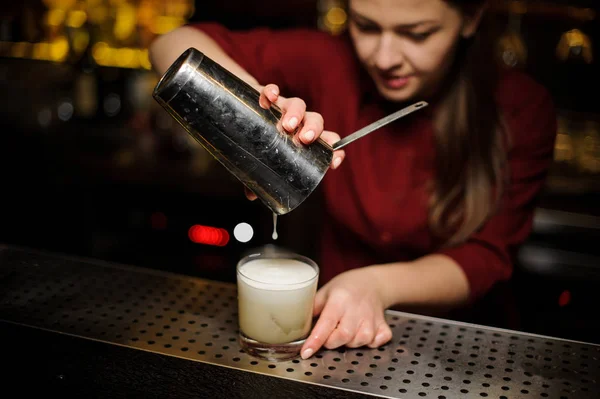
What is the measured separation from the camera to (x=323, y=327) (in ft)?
3.94

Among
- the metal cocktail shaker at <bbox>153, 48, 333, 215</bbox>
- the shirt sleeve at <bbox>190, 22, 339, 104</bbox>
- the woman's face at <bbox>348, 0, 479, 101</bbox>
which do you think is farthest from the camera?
the shirt sleeve at <bbox>190, 22, 339, 104</bbox>

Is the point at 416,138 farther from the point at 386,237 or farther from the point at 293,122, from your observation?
the point at 293,122

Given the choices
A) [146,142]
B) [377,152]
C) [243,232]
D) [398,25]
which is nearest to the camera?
[398,25]

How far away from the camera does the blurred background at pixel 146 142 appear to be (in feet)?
10.2

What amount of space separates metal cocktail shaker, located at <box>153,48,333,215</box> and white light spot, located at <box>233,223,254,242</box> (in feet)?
6.85

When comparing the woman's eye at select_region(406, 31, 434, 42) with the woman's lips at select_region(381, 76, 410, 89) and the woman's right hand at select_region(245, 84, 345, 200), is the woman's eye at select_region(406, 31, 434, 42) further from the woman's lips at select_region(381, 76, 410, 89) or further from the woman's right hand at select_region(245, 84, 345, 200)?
the woman's right hand at select_region(245, 84, 345, 200)

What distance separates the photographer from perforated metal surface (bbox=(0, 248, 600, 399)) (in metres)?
1.13

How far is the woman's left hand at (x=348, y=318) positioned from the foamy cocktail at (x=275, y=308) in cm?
3

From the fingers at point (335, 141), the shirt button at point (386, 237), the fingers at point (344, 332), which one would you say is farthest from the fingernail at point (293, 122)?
the shirt button at point (386, 237)

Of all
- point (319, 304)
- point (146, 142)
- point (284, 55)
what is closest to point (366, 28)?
point (284, 55)

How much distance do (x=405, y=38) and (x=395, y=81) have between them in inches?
3.9

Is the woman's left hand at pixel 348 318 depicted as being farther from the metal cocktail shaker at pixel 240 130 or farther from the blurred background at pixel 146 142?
the blurred background at pixel 146 142

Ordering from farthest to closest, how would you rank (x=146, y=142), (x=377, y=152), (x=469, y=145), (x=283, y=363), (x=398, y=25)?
(x=146, y=142), (x=377, y=152), (x=469, y=145), (x=398, y=25), (x=283, y=363)

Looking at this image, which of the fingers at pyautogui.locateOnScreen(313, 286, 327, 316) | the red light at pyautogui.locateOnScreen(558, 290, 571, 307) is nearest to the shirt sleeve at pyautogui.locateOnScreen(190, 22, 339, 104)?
the fingers at pyautogui.locateOnScreen(313, 286, 327, 316)
